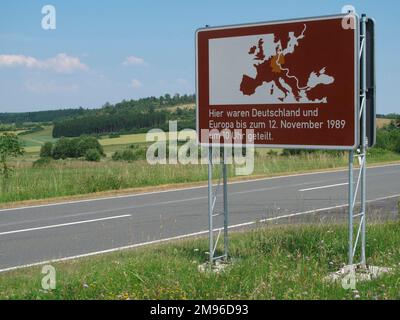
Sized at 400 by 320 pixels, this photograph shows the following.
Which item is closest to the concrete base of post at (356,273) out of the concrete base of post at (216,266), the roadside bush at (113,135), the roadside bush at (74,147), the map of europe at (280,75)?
the concrete base of post at (216,266)

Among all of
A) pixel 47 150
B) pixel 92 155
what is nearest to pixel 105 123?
pixel 47 150

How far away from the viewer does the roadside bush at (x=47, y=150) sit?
130 feet

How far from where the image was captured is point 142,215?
1351 centimetres

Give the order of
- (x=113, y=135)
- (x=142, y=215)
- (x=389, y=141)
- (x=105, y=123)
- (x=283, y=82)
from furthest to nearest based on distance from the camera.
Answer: (x=113, y=135)
(x=105, y=123)
(x=389, y=141)
(x=142, y=215)
(x=283, y=82)

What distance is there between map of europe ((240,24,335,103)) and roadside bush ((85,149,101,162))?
103 ft

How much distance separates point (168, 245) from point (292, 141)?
3044 mm

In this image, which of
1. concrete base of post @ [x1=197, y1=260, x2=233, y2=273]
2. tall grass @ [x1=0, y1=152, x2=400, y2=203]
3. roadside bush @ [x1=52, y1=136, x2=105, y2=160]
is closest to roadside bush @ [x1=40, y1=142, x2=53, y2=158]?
roadside bush @ [x1=52, y1=136, x2=105, y2=160]

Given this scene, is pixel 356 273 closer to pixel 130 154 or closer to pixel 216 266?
pixel 216 266

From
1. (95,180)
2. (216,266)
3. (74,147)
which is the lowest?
(74,147)

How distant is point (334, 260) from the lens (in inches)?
289

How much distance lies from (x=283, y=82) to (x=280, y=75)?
0.30 ft

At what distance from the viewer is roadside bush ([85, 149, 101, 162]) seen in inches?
1497
